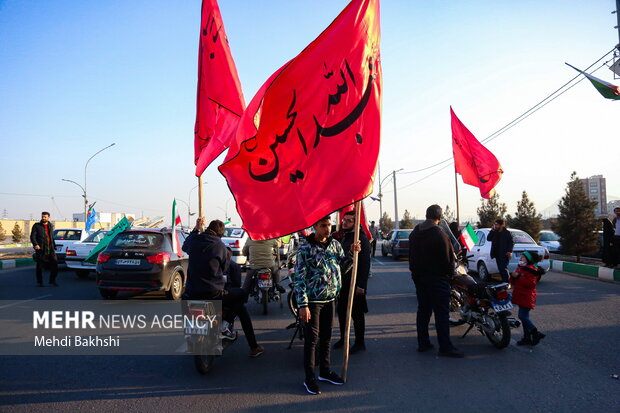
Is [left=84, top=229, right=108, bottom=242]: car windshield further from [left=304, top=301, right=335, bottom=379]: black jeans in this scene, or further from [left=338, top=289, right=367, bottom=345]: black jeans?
[left=304, top=301, right=335, bottom=379]: black jeans

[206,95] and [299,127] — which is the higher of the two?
[206,95]

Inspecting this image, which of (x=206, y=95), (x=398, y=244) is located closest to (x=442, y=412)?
(x=206, y=95)

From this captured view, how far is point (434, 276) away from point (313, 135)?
2.53 meters

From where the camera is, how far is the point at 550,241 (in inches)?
1030

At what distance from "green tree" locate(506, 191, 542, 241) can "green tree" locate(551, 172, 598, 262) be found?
326 centimetres

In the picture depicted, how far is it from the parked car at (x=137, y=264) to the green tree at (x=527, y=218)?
1981 cm

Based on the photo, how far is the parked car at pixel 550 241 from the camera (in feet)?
79.3

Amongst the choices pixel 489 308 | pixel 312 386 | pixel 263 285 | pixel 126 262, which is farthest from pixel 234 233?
pixel 312 386

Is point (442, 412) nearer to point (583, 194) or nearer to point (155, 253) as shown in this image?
point (155, 253)

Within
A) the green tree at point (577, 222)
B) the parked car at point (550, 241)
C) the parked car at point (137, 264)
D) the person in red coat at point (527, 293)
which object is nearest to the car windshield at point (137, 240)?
the parked car at point (137, 264)

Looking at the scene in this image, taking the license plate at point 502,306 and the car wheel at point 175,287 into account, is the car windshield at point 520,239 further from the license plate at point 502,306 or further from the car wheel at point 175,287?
the car wheel at point 175,287

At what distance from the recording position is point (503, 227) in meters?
10.4

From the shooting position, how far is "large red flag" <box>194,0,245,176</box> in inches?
270

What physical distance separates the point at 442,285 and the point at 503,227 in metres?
5.75
